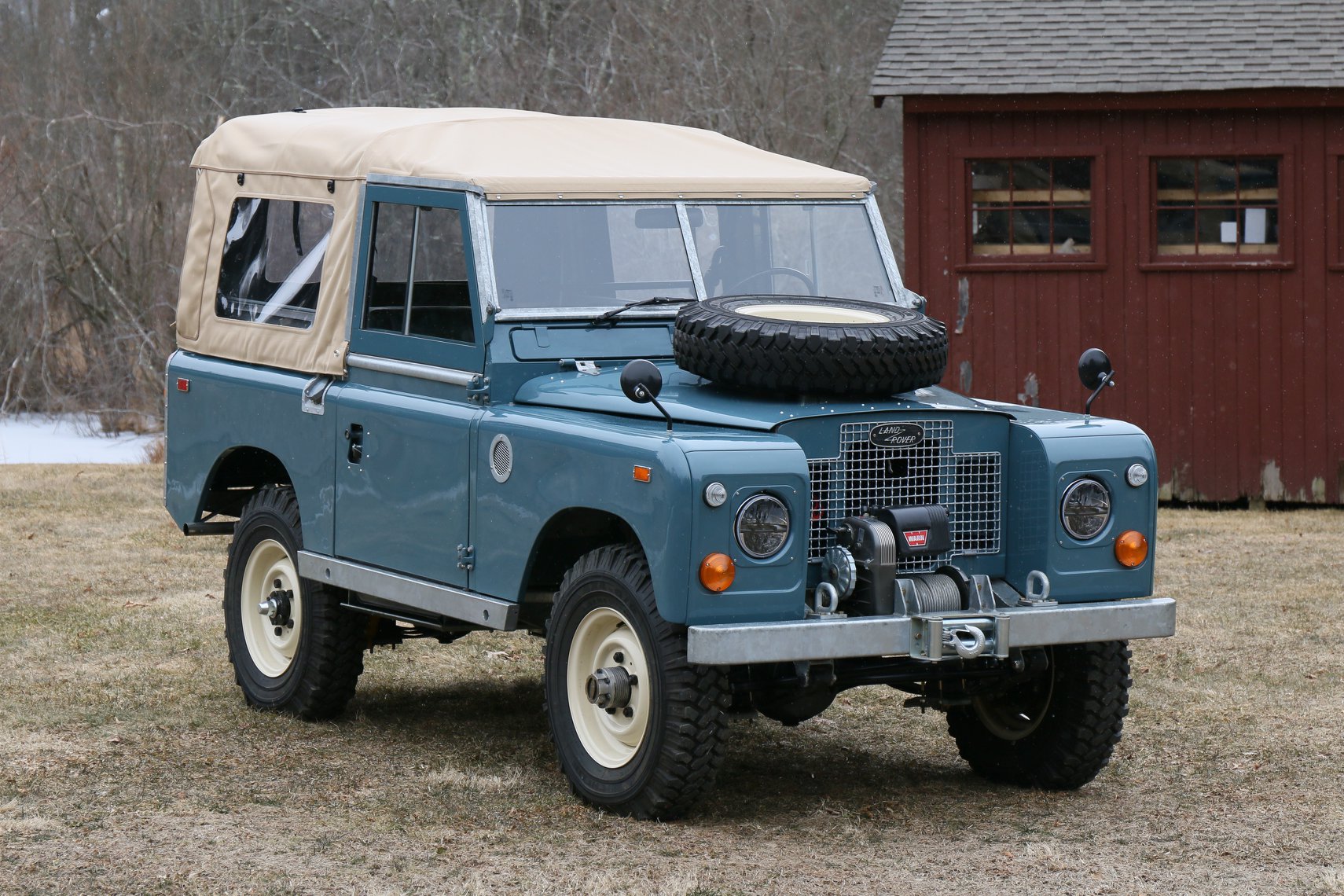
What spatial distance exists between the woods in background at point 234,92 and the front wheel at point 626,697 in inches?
608

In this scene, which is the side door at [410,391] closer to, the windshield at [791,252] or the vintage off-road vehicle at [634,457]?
the vintage off-road vehicle at [634,457]

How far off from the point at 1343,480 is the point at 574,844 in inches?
388

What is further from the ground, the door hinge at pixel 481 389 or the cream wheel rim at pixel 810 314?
the cream wheel rim at pixel 810 314

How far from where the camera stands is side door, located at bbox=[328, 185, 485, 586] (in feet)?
22.3

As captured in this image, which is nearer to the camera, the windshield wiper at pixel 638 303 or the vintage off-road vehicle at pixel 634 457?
the vintage off-road vehicle at pixel 634 457

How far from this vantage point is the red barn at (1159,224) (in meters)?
14.0

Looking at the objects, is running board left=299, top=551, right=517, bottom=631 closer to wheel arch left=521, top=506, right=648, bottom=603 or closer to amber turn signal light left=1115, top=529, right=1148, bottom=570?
wheel arch left=521, top=506, right=648, bottom=603

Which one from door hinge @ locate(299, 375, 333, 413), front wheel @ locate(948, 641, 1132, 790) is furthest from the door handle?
front wheel @ locate(948, 641, 1132, 790)

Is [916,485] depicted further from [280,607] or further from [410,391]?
[280,607]

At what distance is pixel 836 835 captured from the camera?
6082mm

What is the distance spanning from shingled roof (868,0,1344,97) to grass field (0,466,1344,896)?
5.20 meters

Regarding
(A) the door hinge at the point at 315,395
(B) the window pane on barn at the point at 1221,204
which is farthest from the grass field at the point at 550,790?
(B) the window pane on barn at the point at 1221,204

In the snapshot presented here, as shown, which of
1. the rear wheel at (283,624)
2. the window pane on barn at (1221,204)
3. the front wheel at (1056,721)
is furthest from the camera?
the window pane on barn at (1221,204)

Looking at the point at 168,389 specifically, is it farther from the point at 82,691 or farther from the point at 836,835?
the point at 836,835
